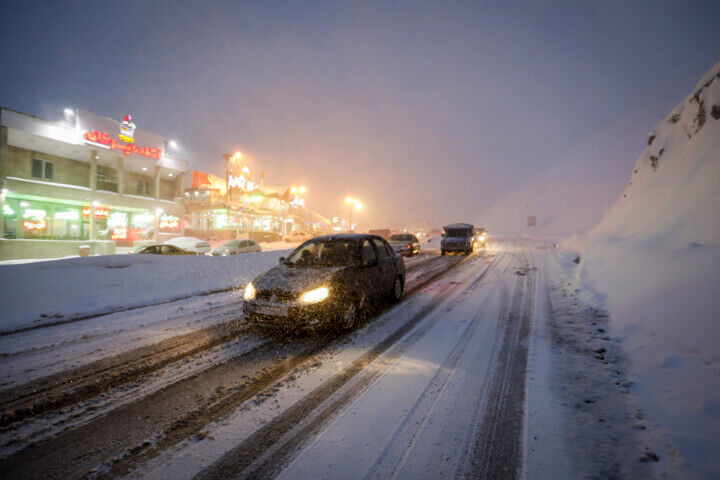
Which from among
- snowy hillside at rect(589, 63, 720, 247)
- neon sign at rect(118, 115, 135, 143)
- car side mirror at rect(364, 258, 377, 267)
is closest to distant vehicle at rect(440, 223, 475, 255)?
snowy hillside at rect(589, 63, 720, 247)

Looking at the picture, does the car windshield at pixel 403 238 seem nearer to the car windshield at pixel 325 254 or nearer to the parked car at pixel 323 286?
the parked car at pixel 323 286

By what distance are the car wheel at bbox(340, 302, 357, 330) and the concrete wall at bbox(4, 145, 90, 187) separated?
25.0 meters

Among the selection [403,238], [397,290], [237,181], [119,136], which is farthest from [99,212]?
[397,290]

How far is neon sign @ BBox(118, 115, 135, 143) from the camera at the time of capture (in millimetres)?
23750

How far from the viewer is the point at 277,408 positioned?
2.91 m

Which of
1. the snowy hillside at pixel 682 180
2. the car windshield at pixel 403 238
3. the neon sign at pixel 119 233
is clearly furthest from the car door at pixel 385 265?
the neon sign at pixel 119 233

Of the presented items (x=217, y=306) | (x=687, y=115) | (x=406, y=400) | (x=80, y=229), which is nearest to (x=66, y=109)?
(x=80, y=229)

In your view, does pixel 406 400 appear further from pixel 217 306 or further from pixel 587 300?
pixel 587 300

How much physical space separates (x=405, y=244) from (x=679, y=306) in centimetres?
1463

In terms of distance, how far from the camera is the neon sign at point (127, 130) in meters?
23.8

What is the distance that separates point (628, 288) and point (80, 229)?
33.9 m

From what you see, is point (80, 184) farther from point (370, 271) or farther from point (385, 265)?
point (370, 271)

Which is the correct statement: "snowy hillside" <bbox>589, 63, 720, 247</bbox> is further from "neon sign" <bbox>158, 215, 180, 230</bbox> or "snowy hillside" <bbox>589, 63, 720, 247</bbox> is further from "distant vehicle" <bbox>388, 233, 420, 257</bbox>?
"neon sign" <bbox>158, 215, 180, 230</bbox>

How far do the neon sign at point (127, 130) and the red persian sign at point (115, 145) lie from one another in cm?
46
